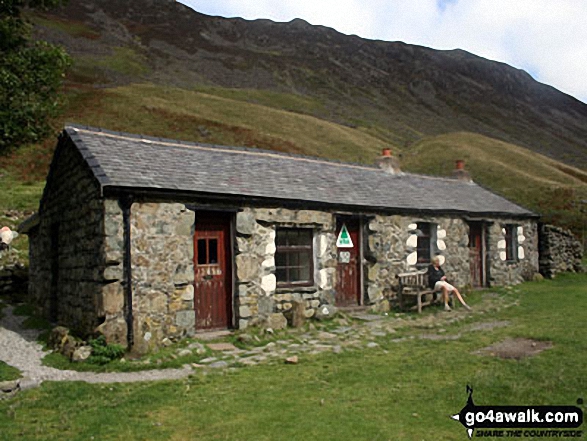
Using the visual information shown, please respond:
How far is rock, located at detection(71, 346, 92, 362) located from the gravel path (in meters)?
0.40

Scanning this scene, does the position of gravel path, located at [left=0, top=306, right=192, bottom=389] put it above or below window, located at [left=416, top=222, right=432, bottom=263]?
below

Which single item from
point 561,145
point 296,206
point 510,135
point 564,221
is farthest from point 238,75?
point 296,206

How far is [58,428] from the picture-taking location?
5.41 meters

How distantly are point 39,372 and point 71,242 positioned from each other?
3679 millimetres

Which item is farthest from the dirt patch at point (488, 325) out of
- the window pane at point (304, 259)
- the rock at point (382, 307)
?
the window pane at point (304, 259)

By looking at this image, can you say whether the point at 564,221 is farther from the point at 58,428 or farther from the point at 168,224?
the point at 58,428

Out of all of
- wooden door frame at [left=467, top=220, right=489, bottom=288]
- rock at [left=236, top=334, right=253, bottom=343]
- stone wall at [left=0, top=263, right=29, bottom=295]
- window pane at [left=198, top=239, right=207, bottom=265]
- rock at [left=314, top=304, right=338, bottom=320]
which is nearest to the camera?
rock at [left=236, top=334, right=253, bottom=343]

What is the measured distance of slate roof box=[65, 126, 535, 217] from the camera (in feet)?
33.4

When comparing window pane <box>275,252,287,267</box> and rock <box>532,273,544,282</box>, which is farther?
rock <box>532,273,544,282</box>

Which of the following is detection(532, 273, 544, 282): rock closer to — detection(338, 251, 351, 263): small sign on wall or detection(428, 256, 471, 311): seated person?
detection(428, 256, 471, 311): seated person

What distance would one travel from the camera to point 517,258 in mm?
19375

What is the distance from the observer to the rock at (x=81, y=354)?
8.41m

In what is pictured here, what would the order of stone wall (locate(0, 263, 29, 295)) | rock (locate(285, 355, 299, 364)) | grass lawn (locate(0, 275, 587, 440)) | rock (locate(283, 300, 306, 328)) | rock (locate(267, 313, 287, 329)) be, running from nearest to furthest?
grass lawn (locate(0, 275, 587, 440)) < rock (locate(285, 355, 299, 364)) < rock (locate(267, 313, 287, 329)) < rock (locate(283, 300, 306, 328)) < stone wall (locate(0, 263, 29, 295))

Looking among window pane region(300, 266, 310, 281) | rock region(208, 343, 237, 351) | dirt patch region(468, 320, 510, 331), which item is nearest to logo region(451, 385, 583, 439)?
rock region(208, 343, 237, 351)
